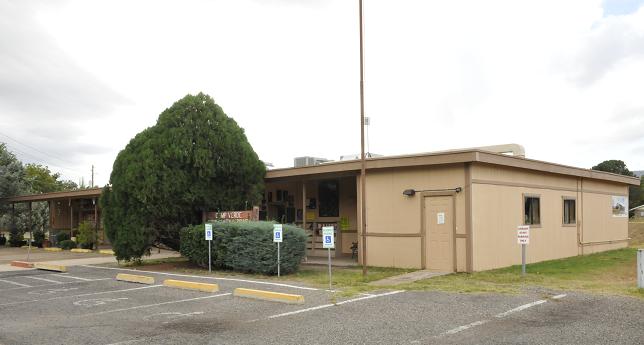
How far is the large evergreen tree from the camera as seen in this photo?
17203 millimetres

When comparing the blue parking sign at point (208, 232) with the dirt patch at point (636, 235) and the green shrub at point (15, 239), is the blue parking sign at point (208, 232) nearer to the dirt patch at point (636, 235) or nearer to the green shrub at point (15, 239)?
the dirt patch at point (636, 235)

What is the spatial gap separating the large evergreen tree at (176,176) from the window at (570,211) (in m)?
10.6

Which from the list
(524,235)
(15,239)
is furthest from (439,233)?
(15,239)

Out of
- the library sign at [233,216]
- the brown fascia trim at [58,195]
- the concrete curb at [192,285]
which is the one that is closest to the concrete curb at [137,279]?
the concrete curb at [192,285]

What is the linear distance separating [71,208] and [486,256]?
1059 inches

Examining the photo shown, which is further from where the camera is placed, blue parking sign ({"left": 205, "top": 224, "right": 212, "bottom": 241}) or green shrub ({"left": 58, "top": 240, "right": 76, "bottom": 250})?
green shrub ({"left": 58, "top": 240, "right": 76, "bottom": 250})

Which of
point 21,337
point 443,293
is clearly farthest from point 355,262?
point 21,337

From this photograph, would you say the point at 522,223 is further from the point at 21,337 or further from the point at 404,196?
the point at 21,337

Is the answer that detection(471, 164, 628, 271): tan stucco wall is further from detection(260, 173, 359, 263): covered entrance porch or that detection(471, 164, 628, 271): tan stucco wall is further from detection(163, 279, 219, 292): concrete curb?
detection(163, 279, 219, 292): concrete curb

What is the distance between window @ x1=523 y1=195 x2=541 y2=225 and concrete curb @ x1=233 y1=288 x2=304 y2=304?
908 cm

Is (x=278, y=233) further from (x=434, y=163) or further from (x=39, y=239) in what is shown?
(x=39, y=239)

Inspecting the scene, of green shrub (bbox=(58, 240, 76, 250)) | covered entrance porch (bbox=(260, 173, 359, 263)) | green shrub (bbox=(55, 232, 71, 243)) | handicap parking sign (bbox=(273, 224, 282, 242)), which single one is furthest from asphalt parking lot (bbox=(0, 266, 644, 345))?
green shrub (bbox=(55, 232, 71, 243))

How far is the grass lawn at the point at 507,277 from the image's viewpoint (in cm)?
1149

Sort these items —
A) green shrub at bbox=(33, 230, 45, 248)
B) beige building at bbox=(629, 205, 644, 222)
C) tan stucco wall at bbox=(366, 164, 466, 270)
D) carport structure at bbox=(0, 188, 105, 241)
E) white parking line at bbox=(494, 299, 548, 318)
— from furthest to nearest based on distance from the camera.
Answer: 1. beige building at bbox=(629, 205, 644, 222)
2. carport structure at bbox=(0, 188, 105, 241)
3. green shrub at bbox=(33, 230, 45, 248)
4. tan stucco wall at bbox=(366, 164, 466, 270)
5. white parking line at bbox=(494, 299, 548, 318)
